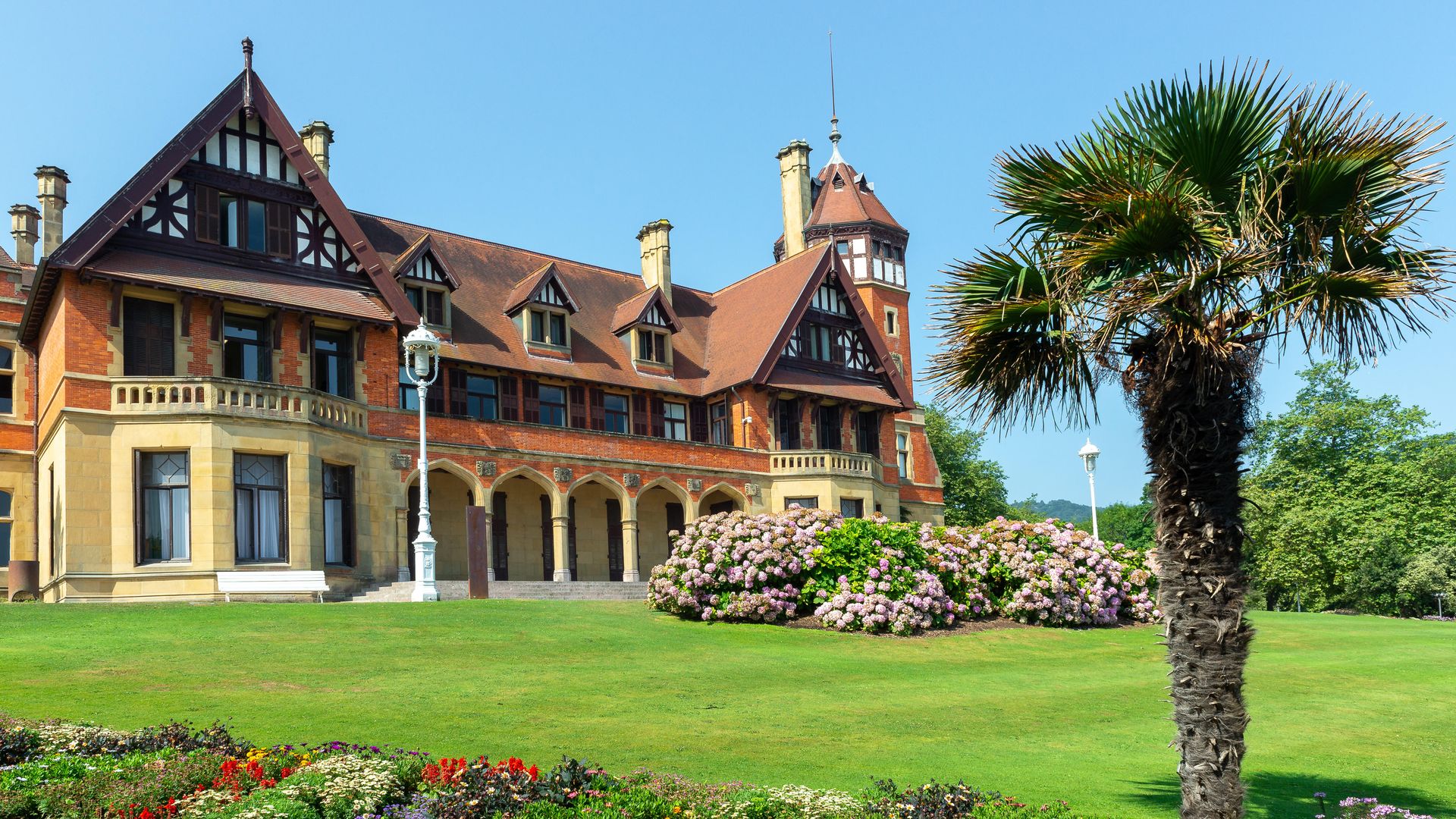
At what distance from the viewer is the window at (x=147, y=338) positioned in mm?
28047

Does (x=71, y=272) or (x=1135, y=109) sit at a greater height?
(x=71, y=272)

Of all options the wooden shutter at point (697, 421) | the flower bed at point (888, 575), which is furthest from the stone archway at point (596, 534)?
the flower bed at point (888, 575)

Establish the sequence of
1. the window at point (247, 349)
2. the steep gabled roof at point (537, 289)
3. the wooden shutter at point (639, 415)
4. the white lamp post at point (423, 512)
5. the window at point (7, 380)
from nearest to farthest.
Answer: the white lamp post at point (423, 512) < the window at point (247, 349) < the window at point (7, 380) < the steep gabled roof at point (537, 289) < the wooden shutter at point (639, 415)

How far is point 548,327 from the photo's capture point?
3881 cm

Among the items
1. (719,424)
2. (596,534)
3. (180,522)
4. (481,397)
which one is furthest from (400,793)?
(719,424)

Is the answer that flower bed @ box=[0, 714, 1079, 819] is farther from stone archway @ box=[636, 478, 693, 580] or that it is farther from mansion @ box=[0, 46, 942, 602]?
stone archway @ box=[636, 478, 693, 580]

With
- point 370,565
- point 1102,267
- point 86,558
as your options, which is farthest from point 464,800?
point 370,565

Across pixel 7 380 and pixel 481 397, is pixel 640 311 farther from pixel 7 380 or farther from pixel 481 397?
pixel 7 380

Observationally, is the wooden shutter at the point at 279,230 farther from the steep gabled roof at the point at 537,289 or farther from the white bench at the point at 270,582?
the steep gabled roof at the point at 537,289

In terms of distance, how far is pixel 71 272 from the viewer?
27.1m

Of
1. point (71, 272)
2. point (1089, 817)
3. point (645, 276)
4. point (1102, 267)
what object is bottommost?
point (1089, 817)

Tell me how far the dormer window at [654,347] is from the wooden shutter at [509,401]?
5027 millimetres

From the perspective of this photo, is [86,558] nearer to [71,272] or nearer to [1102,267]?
[71,272]

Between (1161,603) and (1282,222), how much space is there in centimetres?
314
